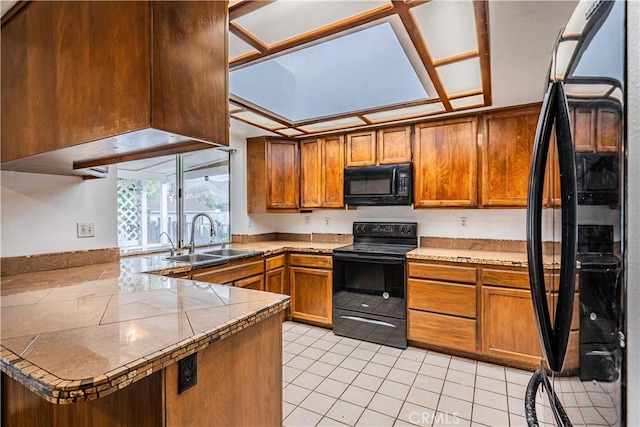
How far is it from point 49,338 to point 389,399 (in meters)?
1.97

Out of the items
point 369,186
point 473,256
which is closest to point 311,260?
point 369,186

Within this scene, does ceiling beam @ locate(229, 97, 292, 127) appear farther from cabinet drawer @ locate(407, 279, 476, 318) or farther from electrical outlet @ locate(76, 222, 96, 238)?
cabinet drawer @ locate(407, 279, 476, 318)

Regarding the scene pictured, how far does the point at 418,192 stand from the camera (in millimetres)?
3141

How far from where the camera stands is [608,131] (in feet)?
1.71

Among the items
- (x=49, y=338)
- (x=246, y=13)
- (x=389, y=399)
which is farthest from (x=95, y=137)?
(x=389, y=399)

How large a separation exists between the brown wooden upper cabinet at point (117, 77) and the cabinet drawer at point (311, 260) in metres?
2.21

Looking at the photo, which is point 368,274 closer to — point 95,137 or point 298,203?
point 298,203

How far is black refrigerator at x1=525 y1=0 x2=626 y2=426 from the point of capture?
0.50 metres

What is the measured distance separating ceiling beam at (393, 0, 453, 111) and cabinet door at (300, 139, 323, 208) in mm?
1630

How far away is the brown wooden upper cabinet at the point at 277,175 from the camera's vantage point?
3.75 metres

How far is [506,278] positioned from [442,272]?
0.49m

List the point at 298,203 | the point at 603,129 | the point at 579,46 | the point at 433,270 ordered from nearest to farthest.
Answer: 1. the point at 603,129
2. the point at 579,46
3. the point at 433,270
4. the point at 298,203

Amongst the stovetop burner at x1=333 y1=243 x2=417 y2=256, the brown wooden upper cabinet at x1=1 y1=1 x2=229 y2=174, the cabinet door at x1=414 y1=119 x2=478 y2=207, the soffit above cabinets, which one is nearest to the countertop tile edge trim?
the brown wooden upper cabinet at x1=1 y1=1 x2=229 y2=174

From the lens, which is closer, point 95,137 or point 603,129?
point 603,129
